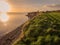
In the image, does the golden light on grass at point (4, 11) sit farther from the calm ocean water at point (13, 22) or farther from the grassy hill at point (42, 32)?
the grassy hill at point (42, 32)

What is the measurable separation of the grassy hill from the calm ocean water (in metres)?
1.17

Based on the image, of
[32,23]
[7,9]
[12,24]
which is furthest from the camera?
[7,9]

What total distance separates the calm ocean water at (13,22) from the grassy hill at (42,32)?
1170 mm

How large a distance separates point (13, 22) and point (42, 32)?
201 cm

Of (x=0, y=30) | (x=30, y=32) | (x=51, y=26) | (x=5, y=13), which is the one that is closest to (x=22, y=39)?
(x=30, y=32)

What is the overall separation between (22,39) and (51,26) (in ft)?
1.82

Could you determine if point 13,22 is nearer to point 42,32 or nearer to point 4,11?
point 4,11

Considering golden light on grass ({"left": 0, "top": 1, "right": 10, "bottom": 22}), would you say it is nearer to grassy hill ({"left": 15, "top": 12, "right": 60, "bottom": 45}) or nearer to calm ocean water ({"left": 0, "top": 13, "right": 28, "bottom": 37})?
calm ocean water ({"left": 0, "top": 13, "right": 28, "bottom": 37})

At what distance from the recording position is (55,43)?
11.1ft

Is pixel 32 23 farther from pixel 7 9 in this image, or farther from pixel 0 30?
pixel 7 9

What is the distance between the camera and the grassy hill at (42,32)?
353 cm

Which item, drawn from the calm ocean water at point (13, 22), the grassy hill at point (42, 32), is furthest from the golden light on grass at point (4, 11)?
the grassy hill at point (42, 32)

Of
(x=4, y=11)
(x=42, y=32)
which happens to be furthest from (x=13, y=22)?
(x=42, y=32)

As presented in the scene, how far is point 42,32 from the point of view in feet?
12.4
